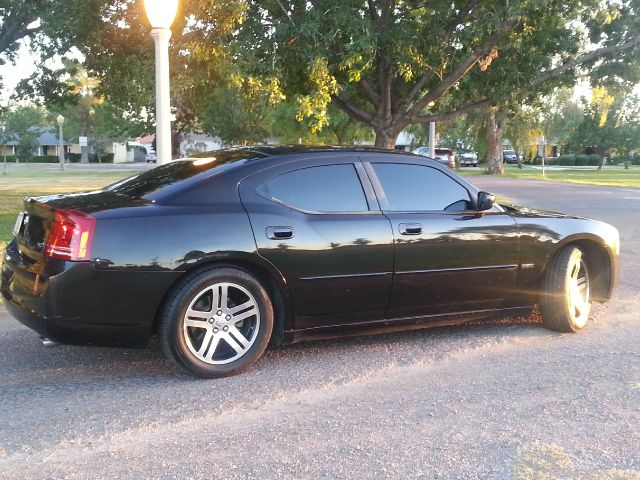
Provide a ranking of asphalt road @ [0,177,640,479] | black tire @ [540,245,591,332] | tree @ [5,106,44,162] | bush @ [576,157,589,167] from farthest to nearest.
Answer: bush @ [576,157,589,167]
tree @ [5,106,44,162]
black tire @ [540,245,591,332]
asphalt road @ [0,177,640,479]

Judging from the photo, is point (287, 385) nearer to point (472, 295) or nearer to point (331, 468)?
point (331, 468)

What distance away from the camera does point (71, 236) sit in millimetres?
3947

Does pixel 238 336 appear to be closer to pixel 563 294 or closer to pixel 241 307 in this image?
pixel 241 307

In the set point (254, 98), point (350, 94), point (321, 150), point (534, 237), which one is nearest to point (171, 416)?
point (321, 150)

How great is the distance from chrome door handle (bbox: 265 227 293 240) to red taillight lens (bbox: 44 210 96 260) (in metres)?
1.13

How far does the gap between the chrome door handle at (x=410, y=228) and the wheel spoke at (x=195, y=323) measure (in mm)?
1586

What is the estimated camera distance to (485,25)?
1183 cm

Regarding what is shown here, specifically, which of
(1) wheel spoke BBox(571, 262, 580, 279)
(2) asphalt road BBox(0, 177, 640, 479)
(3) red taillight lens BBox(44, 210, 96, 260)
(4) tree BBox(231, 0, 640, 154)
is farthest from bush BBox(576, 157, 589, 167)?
(3) red taillight lens BBox(44, 210, 96, 260)

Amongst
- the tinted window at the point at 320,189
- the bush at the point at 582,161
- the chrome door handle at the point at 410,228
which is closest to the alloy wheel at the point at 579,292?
the chrome door handle at the point at 410,228

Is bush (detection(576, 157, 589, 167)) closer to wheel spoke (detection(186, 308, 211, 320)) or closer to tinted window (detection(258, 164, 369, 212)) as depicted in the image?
tinted window (detection(258, 164, 369, 212))

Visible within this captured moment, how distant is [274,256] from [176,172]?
3.58 ft

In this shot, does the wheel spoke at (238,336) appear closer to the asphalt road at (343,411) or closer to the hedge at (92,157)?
the asphalt road at (343,411)

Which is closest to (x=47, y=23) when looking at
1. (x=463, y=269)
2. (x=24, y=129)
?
(x=463, y=269)

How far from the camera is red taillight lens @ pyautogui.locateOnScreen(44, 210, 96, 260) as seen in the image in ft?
12.9
